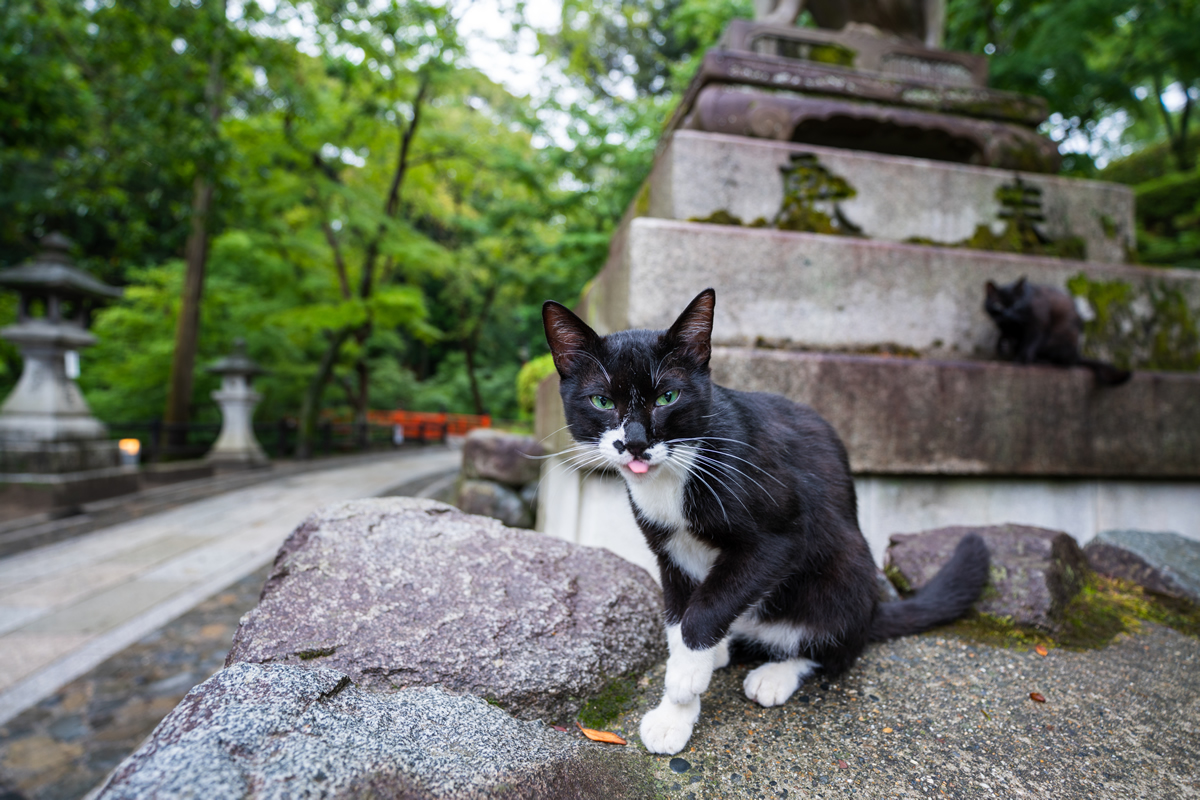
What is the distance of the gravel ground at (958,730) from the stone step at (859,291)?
1.87 m

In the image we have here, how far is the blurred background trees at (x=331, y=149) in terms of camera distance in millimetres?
7457

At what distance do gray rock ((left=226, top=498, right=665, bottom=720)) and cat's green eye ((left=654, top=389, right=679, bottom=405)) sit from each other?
0.83 metres

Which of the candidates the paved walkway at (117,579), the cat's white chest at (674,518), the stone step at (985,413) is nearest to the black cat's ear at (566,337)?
the cat's white chest at (674,518)

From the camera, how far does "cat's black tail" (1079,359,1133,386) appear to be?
3357mm

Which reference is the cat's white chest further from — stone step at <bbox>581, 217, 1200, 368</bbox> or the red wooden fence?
the red wooden fence

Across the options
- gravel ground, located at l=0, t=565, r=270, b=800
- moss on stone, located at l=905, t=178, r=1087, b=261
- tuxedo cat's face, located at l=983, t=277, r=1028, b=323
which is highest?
moss on stone, located at l=905, t=178, r=1087, b=261

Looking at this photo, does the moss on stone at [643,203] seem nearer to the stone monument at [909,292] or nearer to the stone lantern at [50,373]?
Answer: the stone monument at [909,292]

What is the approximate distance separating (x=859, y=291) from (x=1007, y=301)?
838mm

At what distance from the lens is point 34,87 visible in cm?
630

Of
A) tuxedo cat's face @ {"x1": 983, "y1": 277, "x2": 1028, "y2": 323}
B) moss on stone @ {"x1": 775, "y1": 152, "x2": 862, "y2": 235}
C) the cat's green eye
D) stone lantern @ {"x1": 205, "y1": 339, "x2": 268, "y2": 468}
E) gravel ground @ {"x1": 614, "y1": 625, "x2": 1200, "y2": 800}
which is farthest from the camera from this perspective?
stone lantern @ {"x1": 205, "y1": 339, "x2": 268, "y2": 468}

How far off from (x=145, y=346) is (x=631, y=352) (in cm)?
1607

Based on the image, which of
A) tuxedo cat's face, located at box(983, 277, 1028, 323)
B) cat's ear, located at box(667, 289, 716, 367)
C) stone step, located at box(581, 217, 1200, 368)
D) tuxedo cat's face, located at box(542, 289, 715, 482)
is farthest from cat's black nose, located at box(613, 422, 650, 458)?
tuxedo cat's face, located at box(983, 277, 1028, 323)

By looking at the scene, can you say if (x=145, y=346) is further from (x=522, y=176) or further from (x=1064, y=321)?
(x=1064, y=321)

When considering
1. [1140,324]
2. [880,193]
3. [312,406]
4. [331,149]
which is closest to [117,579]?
[880,193]
